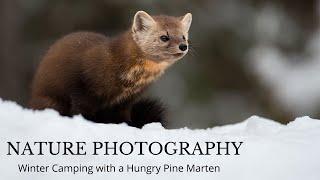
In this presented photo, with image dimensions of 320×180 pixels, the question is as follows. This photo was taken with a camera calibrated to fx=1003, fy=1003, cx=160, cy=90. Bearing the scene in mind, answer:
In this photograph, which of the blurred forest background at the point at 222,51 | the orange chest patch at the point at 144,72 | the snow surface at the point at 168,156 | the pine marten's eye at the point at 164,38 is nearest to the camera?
Result: the snow surface at the point at 168,156

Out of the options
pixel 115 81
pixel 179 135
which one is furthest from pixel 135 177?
pixel 115 81

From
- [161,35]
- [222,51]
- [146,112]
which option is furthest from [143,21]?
[222,51]

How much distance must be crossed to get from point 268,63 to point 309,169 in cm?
412

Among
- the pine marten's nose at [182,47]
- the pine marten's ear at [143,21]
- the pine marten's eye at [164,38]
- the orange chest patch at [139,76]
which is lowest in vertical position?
the orange chest patch at [139,76]

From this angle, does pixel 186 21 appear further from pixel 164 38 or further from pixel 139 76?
pixel 139 76

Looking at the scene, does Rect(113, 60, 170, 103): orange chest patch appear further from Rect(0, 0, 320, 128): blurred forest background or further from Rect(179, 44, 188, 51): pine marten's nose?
Rect(0, 0, 320, 128): blurred forest background

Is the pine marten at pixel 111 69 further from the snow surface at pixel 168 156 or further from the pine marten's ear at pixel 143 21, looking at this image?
the snow surface at pixel 168 156

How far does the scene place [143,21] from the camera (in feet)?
23.2

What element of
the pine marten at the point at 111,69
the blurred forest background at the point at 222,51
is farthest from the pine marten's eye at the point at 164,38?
the blurred forest background at the point at 222,51

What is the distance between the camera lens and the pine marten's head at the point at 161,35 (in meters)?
7.00

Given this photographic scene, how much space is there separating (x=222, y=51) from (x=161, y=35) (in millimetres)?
3296

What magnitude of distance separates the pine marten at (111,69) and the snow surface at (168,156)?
41 cm

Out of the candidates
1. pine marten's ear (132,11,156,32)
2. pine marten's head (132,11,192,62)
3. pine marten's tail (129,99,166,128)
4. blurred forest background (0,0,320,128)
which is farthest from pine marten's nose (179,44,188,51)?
blurred forest background (0,0,320,128)

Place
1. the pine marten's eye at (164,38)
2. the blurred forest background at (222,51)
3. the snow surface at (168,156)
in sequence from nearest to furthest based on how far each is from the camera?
1. the snow surface at (168,156)
2. the pine marten's eye at (164,38)
3. the blurred forest background at (222,51)
